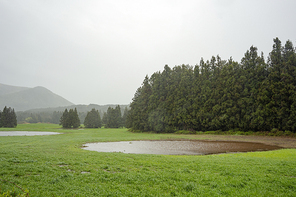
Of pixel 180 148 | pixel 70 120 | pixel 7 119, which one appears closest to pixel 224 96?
pixel 180 148

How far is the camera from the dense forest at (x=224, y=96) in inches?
1436

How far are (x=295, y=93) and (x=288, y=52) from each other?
10851 millimetres

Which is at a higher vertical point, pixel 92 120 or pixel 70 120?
pixel 70 120

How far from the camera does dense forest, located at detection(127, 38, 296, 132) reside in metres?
36.5

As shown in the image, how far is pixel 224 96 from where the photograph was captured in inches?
1790

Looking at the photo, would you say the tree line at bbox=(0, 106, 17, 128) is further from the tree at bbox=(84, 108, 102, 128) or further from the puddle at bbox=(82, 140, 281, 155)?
the puddle at bbox=(82, 140, 281, 155)

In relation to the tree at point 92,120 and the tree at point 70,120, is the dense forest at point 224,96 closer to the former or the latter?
the tree at point 70,120

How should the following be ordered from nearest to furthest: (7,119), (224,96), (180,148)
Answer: (180,148) < (224,96) < (7,119)

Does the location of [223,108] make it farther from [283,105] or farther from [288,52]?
[288,52]

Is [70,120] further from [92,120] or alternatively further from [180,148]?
[180,148]

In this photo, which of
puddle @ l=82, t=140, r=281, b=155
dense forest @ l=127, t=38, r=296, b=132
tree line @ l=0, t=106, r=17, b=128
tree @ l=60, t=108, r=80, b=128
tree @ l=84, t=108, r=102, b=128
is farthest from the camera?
tree @ l=84, t=108, r=102, b=128

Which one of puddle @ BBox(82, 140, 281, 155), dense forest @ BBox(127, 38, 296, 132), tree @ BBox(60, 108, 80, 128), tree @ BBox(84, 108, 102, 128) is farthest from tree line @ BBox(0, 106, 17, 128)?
puddle @ BBox(82, 140, 281, 155)

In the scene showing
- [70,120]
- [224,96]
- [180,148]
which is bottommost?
[180,148]

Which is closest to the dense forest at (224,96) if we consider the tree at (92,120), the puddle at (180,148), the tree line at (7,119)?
the puddle at (180,148)
